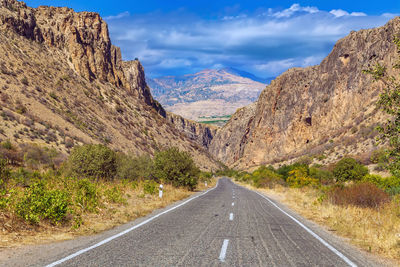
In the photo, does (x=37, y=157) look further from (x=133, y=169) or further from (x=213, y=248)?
(x=213, y=248)

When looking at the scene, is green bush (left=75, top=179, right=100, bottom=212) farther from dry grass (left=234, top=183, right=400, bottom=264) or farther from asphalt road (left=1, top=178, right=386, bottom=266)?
dry grass (left=234, top=183, right=400, bottom=264)

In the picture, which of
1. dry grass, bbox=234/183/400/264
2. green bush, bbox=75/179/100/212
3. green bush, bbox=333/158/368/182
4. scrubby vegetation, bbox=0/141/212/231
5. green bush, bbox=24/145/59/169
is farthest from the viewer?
green bush, bbox=333/158/368/182

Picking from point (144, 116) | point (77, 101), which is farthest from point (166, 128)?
point (77, 101)

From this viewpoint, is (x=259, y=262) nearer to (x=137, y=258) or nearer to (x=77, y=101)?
(x=137, y=258)

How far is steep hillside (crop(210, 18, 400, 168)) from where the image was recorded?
61406 mm

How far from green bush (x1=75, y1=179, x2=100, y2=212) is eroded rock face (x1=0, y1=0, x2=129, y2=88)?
56.1 meters

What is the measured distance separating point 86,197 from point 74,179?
2807mm

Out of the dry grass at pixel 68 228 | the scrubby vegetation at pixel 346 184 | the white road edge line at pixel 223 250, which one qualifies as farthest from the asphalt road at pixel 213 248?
the scrubby vegetation at pixel 346 184

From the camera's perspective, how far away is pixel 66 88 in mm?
56438

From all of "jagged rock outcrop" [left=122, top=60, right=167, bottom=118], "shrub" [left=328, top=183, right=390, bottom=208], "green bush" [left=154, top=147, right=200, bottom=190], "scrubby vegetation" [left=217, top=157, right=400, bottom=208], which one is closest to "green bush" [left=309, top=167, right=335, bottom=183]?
"scrubby vegetation" [left=217, top=157, right=400, bottom=208]

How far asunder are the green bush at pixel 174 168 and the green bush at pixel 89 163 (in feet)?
17.3

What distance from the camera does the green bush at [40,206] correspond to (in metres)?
7.90

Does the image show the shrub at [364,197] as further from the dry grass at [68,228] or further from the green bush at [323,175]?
the green bush at [323,175]

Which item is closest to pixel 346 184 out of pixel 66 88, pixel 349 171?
pixel 349 171
